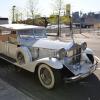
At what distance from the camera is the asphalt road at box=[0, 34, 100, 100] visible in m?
5.64

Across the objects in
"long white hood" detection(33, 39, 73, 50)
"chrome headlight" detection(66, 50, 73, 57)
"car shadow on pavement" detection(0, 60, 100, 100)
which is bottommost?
"car shadow on pavement" detection(0, 60, 100, 100)

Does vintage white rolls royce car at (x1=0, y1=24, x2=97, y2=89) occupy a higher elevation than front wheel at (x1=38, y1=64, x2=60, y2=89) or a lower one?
higher

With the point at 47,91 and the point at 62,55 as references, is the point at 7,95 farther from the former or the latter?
the point at 62,55

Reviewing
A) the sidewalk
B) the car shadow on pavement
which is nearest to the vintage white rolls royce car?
the car shadow on pavement

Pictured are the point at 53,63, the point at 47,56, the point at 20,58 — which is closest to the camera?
the point at 53,63

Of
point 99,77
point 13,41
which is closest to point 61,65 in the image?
point 99,77

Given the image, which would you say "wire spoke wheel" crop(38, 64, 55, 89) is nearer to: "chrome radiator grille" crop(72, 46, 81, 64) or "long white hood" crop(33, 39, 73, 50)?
"long white hood" crop(33, 39, 73, 50)

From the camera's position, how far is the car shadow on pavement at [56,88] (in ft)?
18.5

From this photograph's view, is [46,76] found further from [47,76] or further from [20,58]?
[20,58]

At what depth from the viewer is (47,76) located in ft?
20.5

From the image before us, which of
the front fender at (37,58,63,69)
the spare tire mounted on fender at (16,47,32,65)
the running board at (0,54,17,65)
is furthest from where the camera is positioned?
the running board at (0,54,17,65)

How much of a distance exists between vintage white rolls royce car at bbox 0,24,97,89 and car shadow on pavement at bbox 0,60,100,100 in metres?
0.27

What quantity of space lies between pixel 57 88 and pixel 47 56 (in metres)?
1.04

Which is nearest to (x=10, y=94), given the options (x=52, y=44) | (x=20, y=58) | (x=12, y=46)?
(x=20, y=58)
